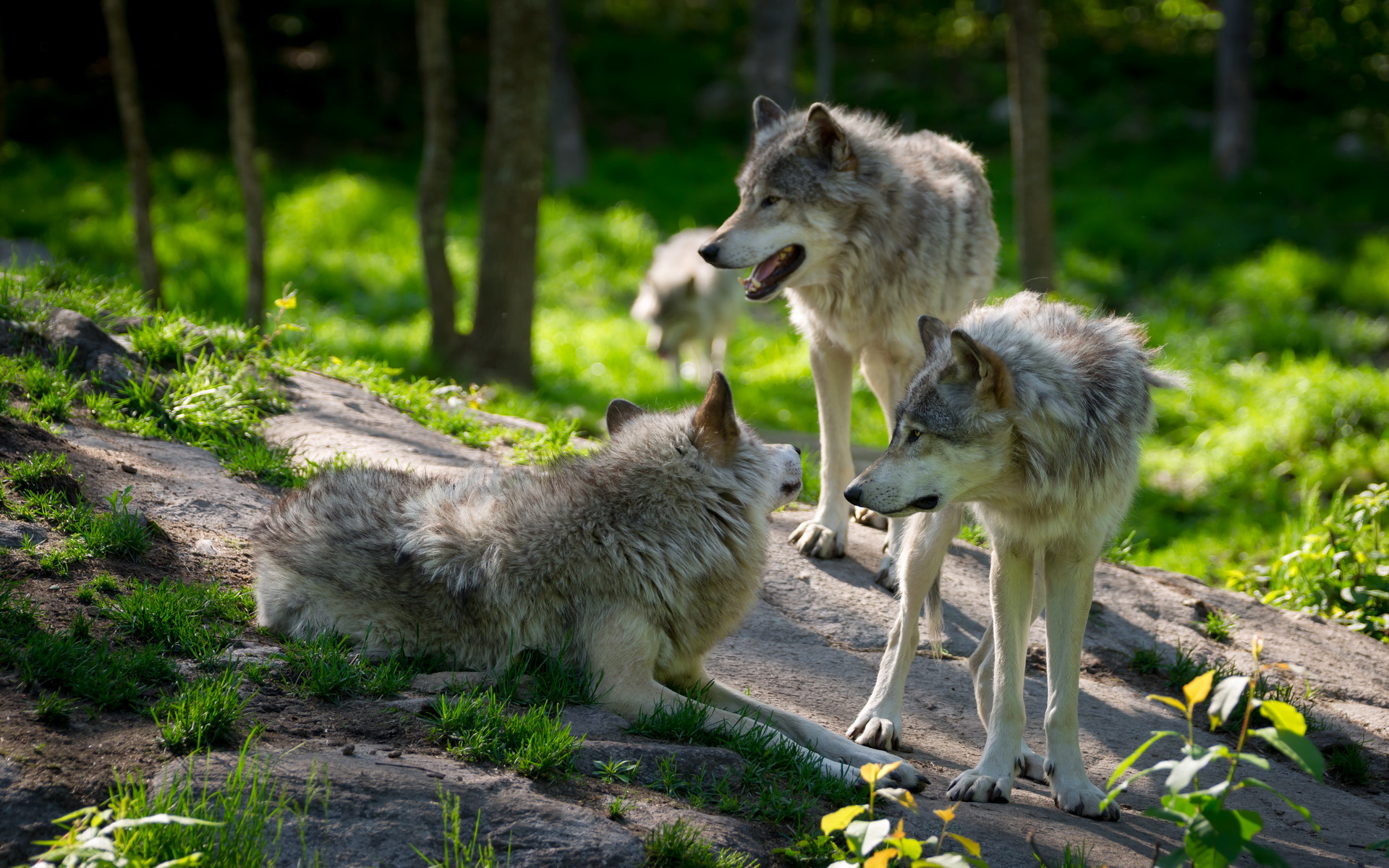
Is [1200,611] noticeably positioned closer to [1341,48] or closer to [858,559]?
[858,559]

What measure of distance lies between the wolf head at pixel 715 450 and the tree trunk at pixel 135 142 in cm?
621

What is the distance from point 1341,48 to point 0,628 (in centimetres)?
1925

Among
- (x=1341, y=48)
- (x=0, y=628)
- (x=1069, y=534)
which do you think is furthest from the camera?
(x=1341, y=48)

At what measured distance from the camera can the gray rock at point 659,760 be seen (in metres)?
3.09

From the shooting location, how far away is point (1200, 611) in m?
5.67

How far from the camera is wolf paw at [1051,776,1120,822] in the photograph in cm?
345

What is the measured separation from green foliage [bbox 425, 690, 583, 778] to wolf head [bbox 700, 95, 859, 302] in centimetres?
290

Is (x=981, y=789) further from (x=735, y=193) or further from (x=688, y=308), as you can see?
(x=735, y=193)

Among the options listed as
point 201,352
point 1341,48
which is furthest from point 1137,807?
point 1341,48

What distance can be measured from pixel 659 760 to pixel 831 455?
2.69 metres

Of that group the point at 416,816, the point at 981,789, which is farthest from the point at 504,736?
the point at 981,789

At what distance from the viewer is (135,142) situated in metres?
8.91

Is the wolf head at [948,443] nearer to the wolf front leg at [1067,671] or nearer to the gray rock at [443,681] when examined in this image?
the wolf front leg at [1067,671]

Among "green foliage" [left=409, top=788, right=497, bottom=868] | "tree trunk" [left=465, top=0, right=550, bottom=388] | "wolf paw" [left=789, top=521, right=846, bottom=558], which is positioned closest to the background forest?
"tree trunk" [left=465, top=0, right=550, bottom=388]
